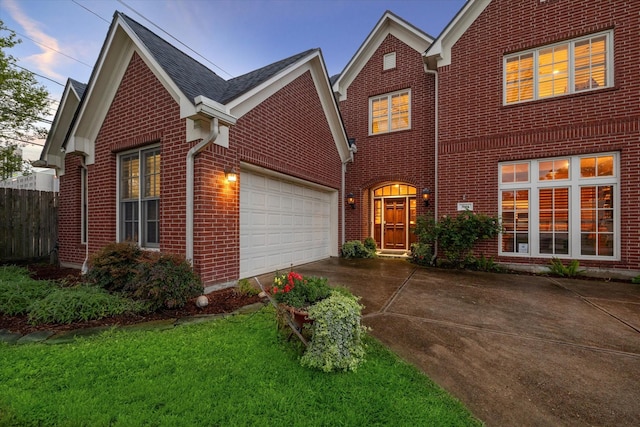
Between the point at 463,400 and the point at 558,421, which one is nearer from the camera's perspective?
the point at 558,421

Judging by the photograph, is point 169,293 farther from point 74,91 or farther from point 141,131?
point 74,91

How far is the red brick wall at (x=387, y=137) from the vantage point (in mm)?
8773

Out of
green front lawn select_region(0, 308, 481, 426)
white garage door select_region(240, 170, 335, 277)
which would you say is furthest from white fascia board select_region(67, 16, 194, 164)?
green front lawn select_region(0, 308, 481, 426)

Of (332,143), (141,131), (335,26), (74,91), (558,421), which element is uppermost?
(335,26)

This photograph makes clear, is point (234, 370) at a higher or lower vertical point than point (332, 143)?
lower

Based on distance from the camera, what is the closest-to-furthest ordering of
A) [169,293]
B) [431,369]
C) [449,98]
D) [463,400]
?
[463,400] → [431,369] → [169,293] → [449,98]

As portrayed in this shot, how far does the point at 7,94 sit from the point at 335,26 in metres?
14.7

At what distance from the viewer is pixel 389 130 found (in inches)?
375

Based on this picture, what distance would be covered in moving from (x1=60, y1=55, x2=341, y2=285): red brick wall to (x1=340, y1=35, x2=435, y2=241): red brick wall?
3205mm

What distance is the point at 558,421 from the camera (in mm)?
1817

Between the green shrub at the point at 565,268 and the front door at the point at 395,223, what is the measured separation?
4.09m

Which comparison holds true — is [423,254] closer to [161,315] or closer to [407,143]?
[407,143]

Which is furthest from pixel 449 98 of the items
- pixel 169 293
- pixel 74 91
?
pixel 74 91

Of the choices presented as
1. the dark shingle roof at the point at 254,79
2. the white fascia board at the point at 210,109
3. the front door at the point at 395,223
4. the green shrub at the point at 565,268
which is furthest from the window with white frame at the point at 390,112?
the white fascia board at the point at 210,109
